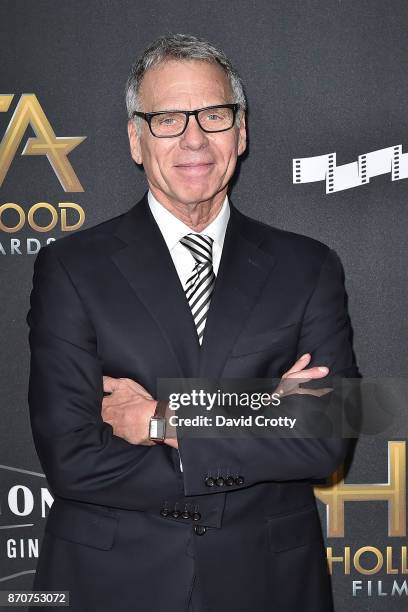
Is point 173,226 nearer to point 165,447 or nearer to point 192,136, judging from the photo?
point 192,136

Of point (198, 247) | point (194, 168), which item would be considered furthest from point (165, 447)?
point (194, 168)

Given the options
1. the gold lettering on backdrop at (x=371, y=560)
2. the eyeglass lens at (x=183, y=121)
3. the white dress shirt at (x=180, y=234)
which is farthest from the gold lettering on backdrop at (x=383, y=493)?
the eyeglass lens at (x=183, y=121)

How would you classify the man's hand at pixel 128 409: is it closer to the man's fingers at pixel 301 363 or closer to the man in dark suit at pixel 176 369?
the man in dark suit at pixel 176 369

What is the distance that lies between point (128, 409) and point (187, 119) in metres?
0.92

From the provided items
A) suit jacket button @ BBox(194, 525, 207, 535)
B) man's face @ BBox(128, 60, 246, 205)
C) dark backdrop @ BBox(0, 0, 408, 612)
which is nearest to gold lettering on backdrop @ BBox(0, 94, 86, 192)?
dark backdrop @ BBox(0, 0, 408, 612)

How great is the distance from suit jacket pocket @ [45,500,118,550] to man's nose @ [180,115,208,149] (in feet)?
3.81

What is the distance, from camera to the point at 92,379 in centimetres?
226

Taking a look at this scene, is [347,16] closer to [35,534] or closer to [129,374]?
[129,374]

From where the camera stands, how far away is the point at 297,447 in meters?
2.18

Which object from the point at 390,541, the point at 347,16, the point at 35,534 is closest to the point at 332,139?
the point at 347,16

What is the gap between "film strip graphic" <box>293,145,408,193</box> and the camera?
117 inches

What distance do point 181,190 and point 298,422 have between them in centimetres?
81

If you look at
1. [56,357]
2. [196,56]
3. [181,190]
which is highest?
[196,56]

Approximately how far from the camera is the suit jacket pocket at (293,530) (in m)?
2.32
